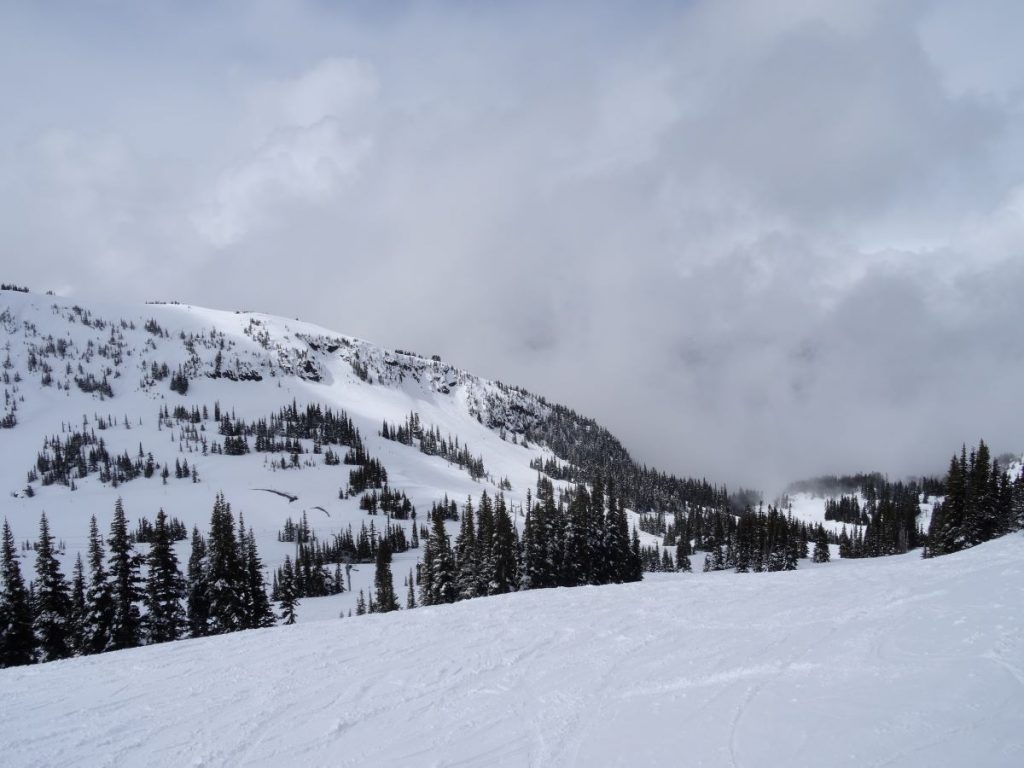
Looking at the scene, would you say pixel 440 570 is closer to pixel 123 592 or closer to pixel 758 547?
Answer: pixel 123 592

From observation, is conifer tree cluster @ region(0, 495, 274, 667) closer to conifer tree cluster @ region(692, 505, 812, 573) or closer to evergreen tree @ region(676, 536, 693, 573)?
conifer tree cluster @ region(692, 505, 812, 573)

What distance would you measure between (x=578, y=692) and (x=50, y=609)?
132 feet

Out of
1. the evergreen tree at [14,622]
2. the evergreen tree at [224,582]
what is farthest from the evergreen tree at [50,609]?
the evergreen tree at [224,582]

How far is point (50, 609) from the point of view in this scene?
3488 centimetres

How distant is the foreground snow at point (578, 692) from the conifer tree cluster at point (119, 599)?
2140cm

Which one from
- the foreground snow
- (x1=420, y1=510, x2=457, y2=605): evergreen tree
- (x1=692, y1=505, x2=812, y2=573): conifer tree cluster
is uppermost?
the foreground snow

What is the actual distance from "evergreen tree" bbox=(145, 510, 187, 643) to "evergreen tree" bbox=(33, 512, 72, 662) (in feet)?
15.3

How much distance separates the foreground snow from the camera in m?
8.32

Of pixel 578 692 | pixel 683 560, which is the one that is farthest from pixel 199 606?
pixel 683 560

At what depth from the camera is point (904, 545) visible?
11456 cm

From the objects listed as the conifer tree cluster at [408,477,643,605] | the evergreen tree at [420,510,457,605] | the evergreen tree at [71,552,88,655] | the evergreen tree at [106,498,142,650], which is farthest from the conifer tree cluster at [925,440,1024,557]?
the evergreen tree at [71,552,88,655]

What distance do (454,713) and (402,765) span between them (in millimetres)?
2236

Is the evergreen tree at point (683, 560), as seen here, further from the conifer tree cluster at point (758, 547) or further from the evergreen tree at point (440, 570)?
the evergreen tree at point (440, 570)

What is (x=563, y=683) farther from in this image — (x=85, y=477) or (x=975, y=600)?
(x=85, y=477)
